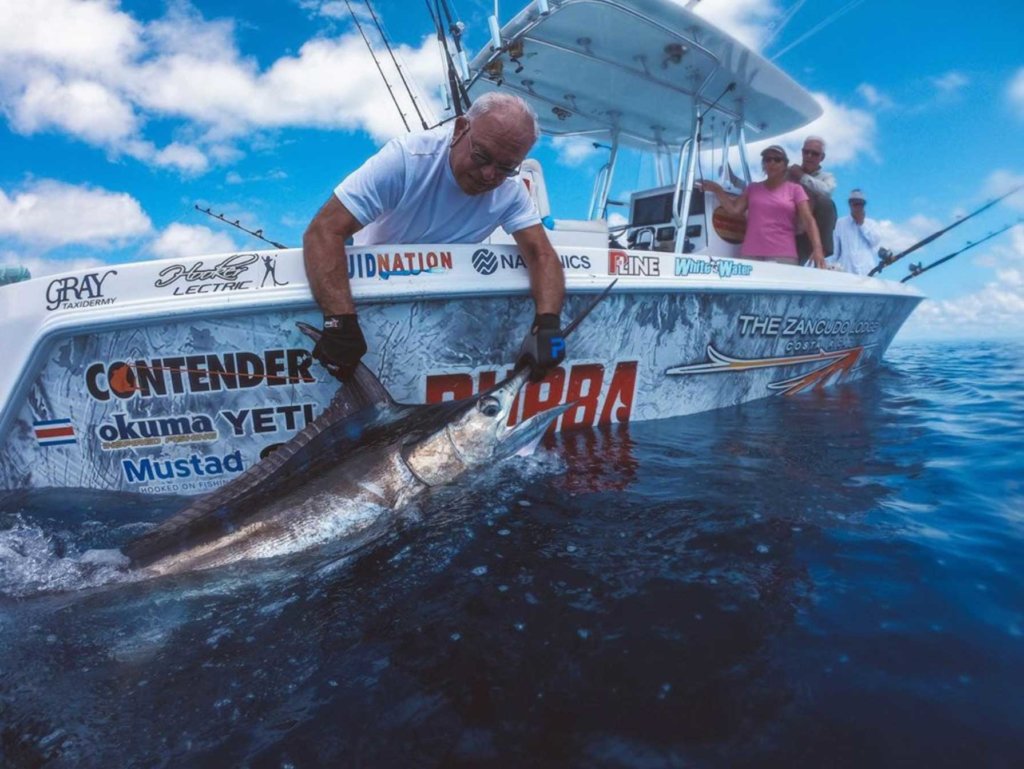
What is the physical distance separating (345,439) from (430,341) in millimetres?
882

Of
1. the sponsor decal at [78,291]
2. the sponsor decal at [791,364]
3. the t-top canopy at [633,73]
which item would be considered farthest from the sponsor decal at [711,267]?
the sponsor decal at [78,291]

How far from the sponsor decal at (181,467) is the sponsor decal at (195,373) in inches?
14.3

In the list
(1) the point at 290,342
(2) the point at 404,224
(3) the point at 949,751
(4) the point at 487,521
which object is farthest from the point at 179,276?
(3) the point at 949,751

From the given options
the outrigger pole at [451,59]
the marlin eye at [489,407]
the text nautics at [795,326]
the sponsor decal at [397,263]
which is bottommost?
the marlin eye at [489,407]

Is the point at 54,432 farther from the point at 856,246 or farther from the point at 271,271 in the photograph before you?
the point at 856,246

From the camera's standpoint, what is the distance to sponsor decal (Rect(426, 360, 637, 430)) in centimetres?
345

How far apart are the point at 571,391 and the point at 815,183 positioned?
4136 millimetres

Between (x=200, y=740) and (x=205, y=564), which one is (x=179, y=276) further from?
(x=200, y=740)

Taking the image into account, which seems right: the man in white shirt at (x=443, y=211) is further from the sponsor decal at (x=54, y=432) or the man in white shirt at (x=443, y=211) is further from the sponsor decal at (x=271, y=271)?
the sponsor decal at (x=54, y=432)

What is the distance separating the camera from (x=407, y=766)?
1263 mm

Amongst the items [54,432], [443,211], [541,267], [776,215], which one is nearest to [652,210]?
[776,215]

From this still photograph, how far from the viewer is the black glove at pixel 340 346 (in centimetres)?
281

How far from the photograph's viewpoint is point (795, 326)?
5031 mm

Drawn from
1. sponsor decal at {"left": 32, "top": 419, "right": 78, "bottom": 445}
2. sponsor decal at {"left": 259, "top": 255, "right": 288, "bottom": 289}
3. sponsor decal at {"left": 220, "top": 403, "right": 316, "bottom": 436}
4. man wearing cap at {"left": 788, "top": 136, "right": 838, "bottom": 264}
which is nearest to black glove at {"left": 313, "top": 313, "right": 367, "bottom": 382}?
sponsor decal at {"left": 259, "top": 255, "right": 288, "bottom": 289}
